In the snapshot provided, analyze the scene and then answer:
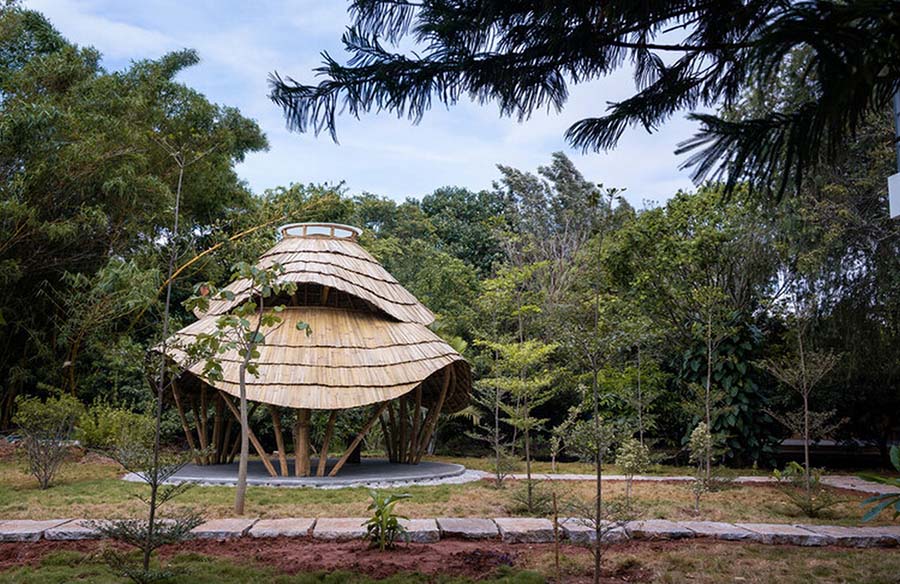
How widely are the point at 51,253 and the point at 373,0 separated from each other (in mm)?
12206

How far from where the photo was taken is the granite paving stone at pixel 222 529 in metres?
5.45

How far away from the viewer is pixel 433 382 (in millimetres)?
12055

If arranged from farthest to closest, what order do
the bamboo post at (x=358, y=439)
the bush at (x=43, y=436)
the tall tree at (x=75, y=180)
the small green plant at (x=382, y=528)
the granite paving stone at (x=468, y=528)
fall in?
1. the tall tree at (x=75, y=180)
2. the bamboo post at (x=358, y=439)
3. the bush at (x=43, y=436)
4. the granite paving stone at (x=468, y=528)
5. the small green plant at (x=382, y=528)

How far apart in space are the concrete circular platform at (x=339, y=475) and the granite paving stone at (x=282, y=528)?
2891mm

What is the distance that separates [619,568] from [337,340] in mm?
6370

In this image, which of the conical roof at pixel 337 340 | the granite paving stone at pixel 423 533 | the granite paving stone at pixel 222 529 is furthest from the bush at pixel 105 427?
the granite paving stone at pixel 423 533

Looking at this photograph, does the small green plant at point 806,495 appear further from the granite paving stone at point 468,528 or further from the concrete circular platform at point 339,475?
the concrete circular platform at point 339,475

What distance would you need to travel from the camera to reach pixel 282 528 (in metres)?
5.63

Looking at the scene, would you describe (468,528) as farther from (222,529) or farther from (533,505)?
(222,529)

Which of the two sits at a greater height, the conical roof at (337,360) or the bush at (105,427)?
the conical roof at (337,360)

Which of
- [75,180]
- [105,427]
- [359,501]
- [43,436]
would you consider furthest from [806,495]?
[75,180]

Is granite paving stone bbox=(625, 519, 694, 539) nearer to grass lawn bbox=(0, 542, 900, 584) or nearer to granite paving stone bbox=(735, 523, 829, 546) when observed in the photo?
grass lawn bbox=(0, 542, 900, 584)

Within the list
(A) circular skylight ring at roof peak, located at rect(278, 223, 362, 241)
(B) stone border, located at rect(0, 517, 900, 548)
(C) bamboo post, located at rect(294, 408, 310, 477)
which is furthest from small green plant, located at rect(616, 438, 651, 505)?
(A) circular skylight ring at roof peak, located at rect(278, 223, 362, 241)

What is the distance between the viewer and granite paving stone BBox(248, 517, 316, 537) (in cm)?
553
